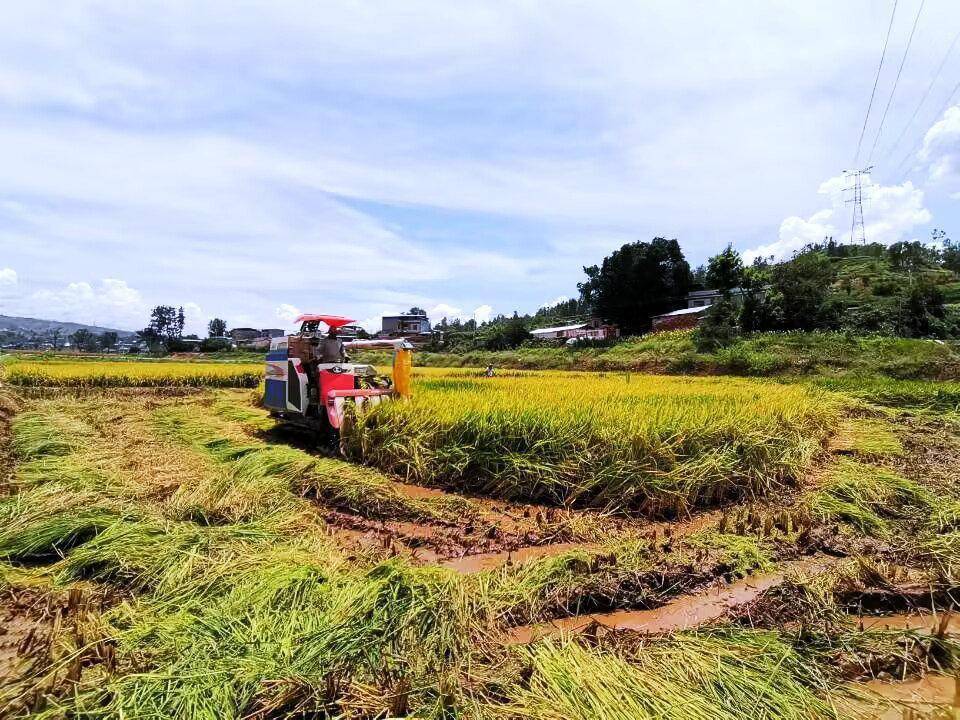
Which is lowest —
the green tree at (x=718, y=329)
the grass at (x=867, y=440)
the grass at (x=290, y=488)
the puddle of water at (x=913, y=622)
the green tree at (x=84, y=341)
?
the puddle of water at (x=913, y=622)

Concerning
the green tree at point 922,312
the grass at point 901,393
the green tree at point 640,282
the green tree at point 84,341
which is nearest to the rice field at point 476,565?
the grass at point 901,393

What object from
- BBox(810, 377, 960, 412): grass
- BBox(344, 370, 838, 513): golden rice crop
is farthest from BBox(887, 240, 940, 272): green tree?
BBox(344, 370, 838, 513): golden rice crop

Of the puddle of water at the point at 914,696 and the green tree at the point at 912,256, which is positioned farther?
the green tree at the point at 912,256

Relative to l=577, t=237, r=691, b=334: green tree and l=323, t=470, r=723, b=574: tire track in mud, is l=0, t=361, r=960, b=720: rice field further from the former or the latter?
l=577, t=237, r=691, b=334: green tree

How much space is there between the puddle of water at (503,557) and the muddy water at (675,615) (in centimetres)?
67

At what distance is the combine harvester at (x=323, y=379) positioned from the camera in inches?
281

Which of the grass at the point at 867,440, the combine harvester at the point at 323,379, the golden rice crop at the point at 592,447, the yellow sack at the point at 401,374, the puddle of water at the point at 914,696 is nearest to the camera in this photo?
the puddle of water at the point at 914,696

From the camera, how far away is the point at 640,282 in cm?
4031

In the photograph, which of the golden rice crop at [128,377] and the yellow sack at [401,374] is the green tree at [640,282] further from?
the yellow sack at [401,374]

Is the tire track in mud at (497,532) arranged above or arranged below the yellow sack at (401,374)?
below

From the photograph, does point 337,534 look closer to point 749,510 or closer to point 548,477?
point 548,477

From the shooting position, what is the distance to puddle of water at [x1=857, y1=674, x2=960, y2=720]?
2.19 meters

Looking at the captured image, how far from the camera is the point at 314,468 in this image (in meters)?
5.74

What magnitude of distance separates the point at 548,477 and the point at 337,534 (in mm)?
2049
